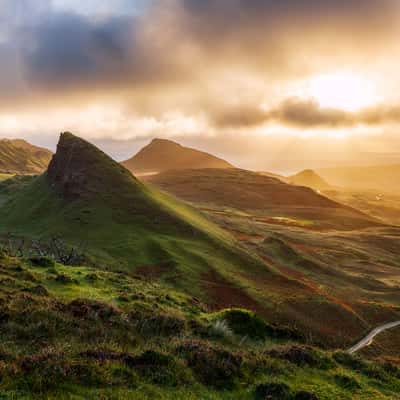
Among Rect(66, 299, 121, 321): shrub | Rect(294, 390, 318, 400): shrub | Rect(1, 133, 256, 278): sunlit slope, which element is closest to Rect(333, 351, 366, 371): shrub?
Rect(294, 390, 318, 400): shrub

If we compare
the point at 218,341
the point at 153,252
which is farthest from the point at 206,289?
the point at 218,341

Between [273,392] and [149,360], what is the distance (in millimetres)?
4734

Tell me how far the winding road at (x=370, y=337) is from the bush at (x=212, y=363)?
3931cm

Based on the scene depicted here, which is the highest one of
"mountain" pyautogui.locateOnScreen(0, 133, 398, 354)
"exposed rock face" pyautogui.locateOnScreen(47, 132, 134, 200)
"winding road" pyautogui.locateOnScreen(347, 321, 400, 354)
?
"exposed rock face" pyautogui.locateOnScreen(47, 132, 134, 200)

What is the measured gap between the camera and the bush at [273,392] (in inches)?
544

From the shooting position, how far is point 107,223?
3243 inches

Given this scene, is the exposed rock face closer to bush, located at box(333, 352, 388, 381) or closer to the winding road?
the winding road

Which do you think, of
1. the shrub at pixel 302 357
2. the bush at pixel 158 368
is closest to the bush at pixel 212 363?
the bush at pixel 158 368

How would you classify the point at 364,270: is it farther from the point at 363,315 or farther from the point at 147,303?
the point at 147,303

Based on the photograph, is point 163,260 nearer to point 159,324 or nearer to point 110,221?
point 110,221

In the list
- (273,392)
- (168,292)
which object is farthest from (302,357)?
(168,292)

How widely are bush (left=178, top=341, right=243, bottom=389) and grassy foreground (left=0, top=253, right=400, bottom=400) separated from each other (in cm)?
4

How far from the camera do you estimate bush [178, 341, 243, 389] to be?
14.3 metres

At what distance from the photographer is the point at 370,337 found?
58.4 metres
